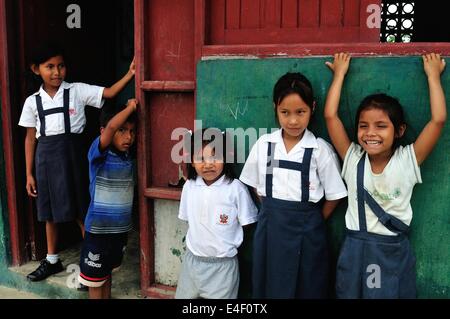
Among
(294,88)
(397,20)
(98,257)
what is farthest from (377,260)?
(397,20)

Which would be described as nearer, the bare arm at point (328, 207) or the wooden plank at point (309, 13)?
the bare arm at point (328, 207)

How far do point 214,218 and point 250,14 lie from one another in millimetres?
1260

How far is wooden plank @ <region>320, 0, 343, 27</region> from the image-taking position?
242 centimetres

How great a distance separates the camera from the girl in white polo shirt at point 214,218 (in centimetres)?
245

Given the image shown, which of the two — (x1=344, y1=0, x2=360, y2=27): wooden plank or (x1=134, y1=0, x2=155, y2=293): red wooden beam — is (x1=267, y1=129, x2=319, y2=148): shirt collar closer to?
(x1=344, y1=0, x2=360, y2=27): wooden plank

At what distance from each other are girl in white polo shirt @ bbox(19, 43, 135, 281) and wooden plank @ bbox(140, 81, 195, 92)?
0.92 ft

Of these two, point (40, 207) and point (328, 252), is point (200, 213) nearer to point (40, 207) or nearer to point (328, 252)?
point (328, 252)

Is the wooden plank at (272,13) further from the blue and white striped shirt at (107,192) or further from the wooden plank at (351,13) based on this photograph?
the blue and white striped shirt at (107,192)

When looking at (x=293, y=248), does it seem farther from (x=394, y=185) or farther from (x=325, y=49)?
(x=325, y=49)

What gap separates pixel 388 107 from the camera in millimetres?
2094

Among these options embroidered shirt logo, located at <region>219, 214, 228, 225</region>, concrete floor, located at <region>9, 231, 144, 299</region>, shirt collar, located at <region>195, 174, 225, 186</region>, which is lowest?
concrete floor, located at <region>9, 231, 144, 299</region>

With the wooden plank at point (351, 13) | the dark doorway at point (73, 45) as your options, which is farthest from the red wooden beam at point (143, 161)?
the wooden plank at point (351, 13)

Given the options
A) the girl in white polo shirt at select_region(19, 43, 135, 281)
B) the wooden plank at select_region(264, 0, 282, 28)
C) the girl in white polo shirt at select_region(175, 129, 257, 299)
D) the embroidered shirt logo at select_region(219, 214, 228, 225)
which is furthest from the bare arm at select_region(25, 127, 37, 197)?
the wooden plank at select_region(264, 0, 282, 28)
